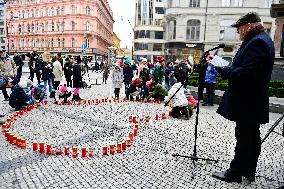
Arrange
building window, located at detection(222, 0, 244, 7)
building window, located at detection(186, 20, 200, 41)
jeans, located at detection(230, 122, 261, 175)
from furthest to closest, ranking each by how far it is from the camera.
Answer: building window, located at detection(186, 20, 200, 41), building window, located at detection(222, 0, 244, 7), jeans, located at detection(230, 122, 261, 175)

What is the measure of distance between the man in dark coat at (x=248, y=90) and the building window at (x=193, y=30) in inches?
1473

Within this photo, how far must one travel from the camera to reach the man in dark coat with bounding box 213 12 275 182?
4.26 meters

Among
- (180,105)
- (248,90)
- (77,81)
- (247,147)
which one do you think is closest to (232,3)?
(77,81)

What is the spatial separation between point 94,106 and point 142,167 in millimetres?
6954

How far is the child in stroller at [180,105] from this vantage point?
9.79 meters

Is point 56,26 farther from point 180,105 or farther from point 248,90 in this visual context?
point 248,90

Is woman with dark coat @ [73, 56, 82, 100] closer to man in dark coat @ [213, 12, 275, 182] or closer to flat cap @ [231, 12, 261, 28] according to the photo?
man in dark coat @ [213, 12, 275, 182]

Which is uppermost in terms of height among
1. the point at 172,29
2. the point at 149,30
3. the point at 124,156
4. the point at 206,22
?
the point at 149,30

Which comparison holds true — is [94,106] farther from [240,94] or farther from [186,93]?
[240,94]

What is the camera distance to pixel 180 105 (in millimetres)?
9789

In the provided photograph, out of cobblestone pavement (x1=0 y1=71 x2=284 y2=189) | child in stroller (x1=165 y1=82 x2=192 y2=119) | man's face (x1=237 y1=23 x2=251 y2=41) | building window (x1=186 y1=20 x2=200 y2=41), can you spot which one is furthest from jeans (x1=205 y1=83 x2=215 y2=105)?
building window (x1=186 y1=20 x2=200 y2=41)

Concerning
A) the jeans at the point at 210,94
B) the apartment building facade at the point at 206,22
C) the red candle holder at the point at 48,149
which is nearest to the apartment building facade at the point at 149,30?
the apartment building facade at the point at 206,22

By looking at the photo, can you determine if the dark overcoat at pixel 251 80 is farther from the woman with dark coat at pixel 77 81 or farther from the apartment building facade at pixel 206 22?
the apartment building facade at pixel 206 22

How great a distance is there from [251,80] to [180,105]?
550 cm
